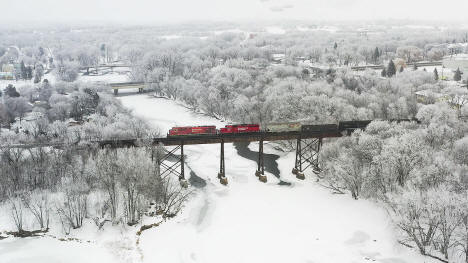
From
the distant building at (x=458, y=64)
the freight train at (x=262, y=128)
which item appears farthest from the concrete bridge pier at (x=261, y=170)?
the distant building at (x=458, y=64)

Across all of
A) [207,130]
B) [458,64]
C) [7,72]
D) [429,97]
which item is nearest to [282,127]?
[207,130]

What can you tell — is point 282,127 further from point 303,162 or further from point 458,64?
point 458,64

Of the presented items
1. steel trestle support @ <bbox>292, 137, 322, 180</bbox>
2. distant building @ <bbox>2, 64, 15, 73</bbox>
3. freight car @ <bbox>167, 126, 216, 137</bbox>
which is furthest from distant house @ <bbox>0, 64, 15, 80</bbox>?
steel trestle support @ <bbox>292, 137, 322, 180</bbox>

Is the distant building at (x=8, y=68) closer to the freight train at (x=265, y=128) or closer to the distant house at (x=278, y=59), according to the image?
the distant house at (x=278, y=59)

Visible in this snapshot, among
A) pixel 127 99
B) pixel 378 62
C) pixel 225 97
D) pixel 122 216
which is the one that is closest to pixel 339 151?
pixel 122 216

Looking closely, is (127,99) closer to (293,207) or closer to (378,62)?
(293,207)

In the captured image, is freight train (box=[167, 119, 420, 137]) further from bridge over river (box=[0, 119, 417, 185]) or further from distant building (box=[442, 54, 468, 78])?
distant building (box=[442, 54, 468, 78])
